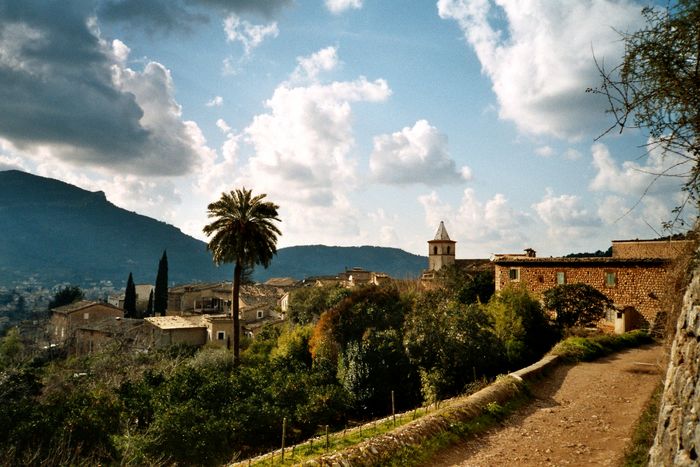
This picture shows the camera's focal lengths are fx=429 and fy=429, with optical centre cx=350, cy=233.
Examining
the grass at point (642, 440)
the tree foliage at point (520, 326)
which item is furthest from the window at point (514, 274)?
the grass at point (642, 440)

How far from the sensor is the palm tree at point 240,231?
1058 inches

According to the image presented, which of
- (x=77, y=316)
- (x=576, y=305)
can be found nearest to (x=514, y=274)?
(x=576, y=305)

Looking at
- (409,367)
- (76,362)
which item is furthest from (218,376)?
(76,362)

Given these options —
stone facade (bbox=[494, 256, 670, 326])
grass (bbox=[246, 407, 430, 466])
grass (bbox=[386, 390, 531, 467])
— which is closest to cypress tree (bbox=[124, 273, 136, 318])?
stone facade (bbox=[494, 256, 670, 326])

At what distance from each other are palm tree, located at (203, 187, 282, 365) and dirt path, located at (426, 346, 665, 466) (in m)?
18.0

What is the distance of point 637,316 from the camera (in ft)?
92.1

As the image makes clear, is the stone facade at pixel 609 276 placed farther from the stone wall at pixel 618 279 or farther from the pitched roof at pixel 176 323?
the pitched roof at pixel 176 323

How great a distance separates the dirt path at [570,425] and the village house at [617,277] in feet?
40.8

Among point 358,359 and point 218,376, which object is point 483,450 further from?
point 218,376

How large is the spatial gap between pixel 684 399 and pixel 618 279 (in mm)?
27096

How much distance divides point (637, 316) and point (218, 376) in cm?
2638

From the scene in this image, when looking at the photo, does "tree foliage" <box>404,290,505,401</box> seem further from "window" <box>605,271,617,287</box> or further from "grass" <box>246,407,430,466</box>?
"window" <box>605,271,617,287</box>

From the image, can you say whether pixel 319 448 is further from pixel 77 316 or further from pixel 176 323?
pixel 77 316

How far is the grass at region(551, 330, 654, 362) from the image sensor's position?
19.4 m
